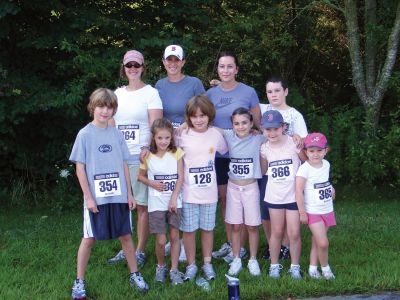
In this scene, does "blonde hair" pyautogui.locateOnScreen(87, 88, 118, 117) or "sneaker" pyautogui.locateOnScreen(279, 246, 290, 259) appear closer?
"blonde hair" pyautogui.locateOnScreen(87, 88, 118, 117)

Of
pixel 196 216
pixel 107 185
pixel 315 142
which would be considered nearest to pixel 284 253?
pixel 196 216

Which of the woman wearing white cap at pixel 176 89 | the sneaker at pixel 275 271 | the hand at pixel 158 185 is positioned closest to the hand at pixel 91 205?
the hand at pixel 158 185

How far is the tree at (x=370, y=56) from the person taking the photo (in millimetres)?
9359

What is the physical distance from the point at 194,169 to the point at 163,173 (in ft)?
0.89

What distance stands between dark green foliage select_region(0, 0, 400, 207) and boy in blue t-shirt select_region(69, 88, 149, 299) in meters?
3.29

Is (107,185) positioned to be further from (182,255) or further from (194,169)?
(182,255)

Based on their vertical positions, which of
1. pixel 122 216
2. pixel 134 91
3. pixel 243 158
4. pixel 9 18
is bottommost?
pixel 122 216

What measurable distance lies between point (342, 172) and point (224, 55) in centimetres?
460

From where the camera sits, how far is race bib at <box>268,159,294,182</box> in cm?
497

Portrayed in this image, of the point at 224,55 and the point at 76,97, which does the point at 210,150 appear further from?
the point at 76,97

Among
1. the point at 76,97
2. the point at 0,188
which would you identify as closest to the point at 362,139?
the point at 76,97

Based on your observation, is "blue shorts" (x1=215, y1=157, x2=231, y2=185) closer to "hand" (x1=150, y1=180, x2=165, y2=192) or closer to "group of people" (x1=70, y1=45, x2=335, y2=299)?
"group of people" (x1=70, y1=45, x2=335, y2=299)

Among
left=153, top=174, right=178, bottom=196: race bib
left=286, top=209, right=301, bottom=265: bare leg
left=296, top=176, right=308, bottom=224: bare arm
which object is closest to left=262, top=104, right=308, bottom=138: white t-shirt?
left=296, top=176, right=308, bottom=224: bare arm

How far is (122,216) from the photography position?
184 inches
